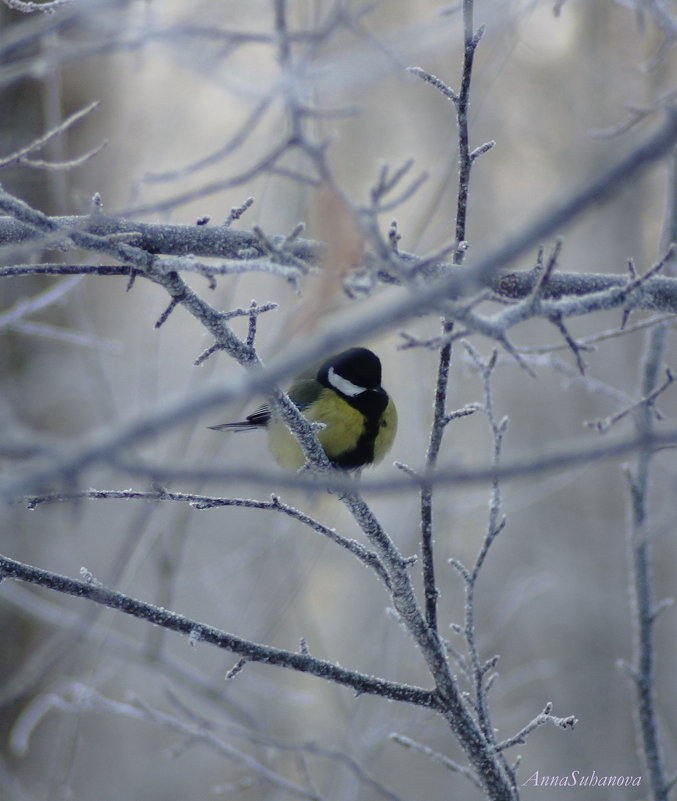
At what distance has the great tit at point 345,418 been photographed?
2639 millimetres

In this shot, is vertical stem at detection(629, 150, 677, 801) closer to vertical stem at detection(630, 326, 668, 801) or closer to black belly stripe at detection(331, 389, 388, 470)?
vertical stem at detection(630, 326, 668, 801)

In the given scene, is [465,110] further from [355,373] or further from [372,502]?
[372,502]

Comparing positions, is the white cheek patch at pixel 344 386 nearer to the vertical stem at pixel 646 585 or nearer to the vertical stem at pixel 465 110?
the vertical stem at pixel 646 585

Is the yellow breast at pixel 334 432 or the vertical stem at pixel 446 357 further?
the yellow breast at pixel 334 432

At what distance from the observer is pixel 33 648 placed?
446cm

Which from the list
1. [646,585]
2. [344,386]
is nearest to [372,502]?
[344,386]

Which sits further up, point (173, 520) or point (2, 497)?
point (173, 520)

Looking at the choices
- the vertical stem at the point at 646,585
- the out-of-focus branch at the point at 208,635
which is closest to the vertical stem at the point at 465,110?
the vertical stem at the point at 646,585

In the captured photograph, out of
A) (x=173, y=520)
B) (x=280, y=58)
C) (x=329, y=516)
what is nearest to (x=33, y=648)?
(x=173, y=520)

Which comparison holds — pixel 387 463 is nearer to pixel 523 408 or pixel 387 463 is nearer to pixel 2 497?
pixel 523 408

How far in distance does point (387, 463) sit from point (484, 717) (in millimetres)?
3226

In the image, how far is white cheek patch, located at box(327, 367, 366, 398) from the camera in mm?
2740

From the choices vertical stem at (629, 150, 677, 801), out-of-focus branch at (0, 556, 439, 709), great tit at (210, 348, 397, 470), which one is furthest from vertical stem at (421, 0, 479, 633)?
great tit at (210, 348, 397, 470)

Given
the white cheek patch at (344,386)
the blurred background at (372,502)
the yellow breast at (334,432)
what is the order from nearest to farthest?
1. the yellow breast at (334,432)
2. the white cheek patch at (344,386)
3. the blurred background at (372,502)
